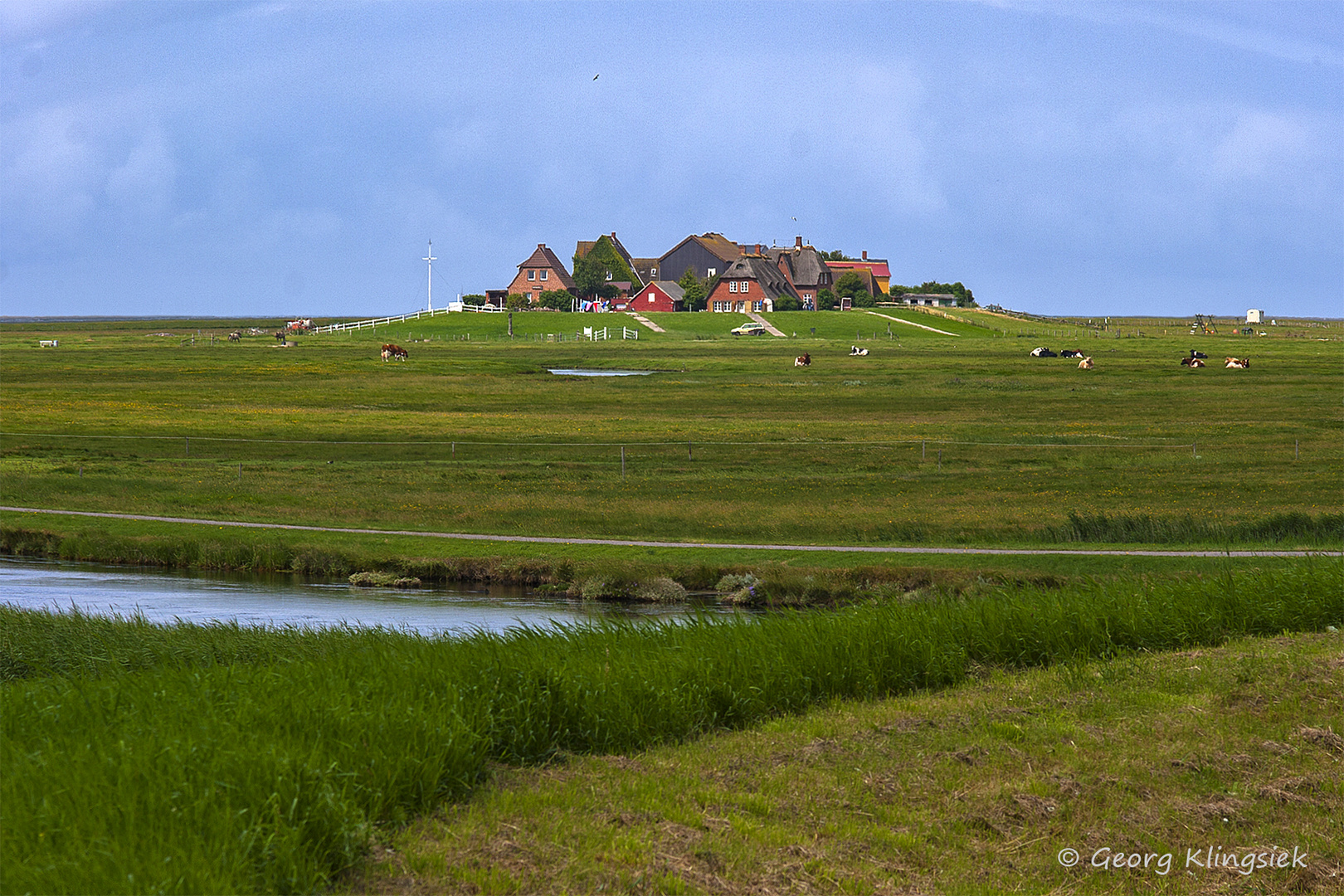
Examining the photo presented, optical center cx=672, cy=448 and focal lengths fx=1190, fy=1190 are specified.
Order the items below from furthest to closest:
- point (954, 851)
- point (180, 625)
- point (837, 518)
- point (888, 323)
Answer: point (888, 323), point (837, 518), point (180, 625), point (954, 851)

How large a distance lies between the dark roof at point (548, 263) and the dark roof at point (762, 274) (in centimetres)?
2499

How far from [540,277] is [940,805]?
17081 centimetres

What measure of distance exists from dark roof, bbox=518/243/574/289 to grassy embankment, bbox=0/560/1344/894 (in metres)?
162

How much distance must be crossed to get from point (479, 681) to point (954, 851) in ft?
15.1

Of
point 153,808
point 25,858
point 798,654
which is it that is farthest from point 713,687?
point 25,858

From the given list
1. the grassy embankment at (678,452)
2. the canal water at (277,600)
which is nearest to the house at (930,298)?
the grassy embankment at (678,452)

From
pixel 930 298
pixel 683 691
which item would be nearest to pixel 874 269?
pixel 930 298

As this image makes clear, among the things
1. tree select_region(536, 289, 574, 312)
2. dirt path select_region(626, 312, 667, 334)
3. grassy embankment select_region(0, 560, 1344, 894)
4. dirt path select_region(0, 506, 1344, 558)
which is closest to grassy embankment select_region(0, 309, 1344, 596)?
dirt path select_region(0, 506, 1344, 558)

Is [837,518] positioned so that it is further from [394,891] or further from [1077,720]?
[394,891]

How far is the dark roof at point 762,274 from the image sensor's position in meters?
162

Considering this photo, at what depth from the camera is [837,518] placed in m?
40.2

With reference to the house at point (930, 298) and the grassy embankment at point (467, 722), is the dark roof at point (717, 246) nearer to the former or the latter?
the house at point (930, 298)

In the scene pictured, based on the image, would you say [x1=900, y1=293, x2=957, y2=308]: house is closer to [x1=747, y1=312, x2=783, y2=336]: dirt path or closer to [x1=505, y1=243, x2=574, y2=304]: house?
[x1=747, y1=312, x2=783, y2=336]: dirt path

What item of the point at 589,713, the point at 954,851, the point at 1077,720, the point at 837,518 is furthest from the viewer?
the point at 837,518
